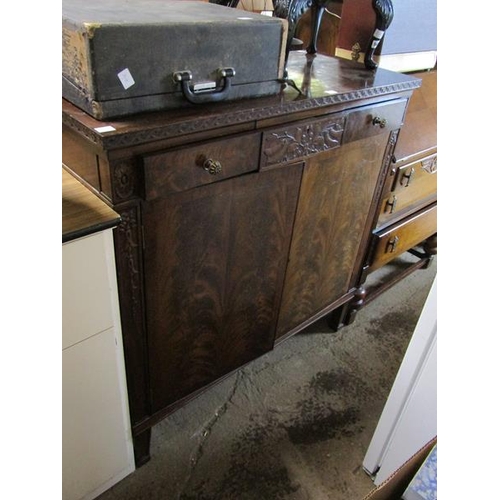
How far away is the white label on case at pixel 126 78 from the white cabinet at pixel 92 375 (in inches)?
9.7

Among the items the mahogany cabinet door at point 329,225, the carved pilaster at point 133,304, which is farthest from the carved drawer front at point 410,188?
the carved pilaster at point 133,304

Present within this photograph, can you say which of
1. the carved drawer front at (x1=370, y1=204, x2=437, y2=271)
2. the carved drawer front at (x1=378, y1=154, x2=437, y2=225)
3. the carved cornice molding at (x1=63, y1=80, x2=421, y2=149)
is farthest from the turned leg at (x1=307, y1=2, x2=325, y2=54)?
the carved drawer front at (x1=370, y1=204, x2=437, y2=271)

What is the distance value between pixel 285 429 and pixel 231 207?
30.1 inches

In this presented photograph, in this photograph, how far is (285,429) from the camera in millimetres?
1333

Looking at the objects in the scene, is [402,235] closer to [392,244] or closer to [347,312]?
[392,244]

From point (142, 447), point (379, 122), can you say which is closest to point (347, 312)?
point (379, 122)

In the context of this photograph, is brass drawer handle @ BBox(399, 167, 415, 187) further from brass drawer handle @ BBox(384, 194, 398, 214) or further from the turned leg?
the turned leg

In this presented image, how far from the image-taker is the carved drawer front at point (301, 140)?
93cm
